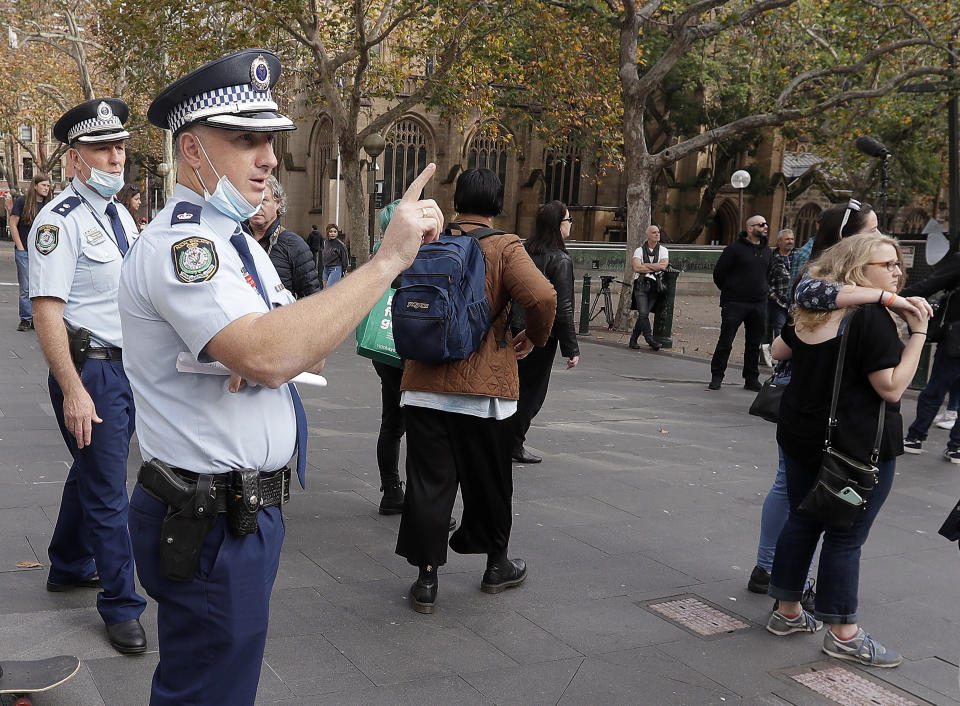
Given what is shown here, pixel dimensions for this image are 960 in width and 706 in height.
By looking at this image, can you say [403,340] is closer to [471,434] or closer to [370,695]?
[471,434]

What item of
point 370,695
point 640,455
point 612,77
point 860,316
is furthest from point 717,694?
point 612,77

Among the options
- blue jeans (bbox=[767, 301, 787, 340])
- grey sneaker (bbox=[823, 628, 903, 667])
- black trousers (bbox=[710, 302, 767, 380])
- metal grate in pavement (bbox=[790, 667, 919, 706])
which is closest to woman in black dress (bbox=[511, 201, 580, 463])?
grey sneaker (bbox=[823, 628, 903, 667])

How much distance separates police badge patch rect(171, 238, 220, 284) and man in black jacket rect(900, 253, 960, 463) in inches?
280

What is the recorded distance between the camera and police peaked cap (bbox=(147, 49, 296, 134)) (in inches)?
82.9

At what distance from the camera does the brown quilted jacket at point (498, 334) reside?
419 centimetres

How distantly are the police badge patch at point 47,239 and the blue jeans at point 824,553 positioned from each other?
A: 3177 mm

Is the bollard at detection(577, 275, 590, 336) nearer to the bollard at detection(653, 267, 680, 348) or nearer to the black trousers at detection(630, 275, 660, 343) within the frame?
the bollard at detection(653, 267, 680, 348)

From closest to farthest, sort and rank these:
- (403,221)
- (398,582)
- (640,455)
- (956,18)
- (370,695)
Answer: (403,221) → (370,695) → (398,582) → (640,455) → (956,18)

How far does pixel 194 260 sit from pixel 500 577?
2.91 meters

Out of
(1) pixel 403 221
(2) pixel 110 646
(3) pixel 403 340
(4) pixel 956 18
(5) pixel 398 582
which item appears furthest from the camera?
(4) pixel 956 18

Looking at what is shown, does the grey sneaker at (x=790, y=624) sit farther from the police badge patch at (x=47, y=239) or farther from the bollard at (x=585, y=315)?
the bollard at (x=585, y=315)

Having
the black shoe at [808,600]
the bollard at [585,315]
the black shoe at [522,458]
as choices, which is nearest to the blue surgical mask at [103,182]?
the black shoe at [808,600]

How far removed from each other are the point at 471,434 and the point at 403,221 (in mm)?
2389

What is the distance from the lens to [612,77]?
19641 mm
